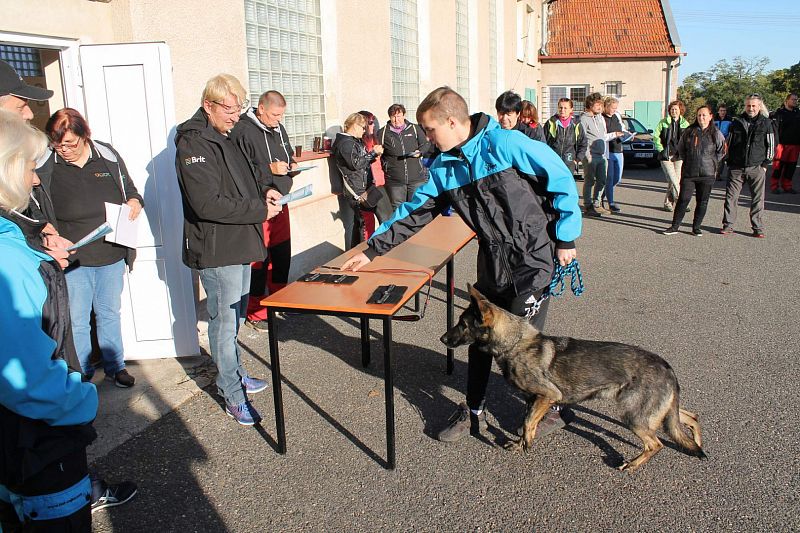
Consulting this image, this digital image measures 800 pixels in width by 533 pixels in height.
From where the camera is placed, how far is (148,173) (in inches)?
192

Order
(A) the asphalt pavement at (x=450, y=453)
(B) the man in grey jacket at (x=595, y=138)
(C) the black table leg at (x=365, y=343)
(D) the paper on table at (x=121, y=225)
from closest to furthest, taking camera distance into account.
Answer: (A) the asphalt pavement at (x=450, y=453) → (D) the paper on table at (x=121, y=225) → (C) the black table leg at (x=365, y=343) → (B) the man in grey jacket at (x=595, y=138)

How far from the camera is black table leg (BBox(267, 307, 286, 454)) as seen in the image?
364 centimetres

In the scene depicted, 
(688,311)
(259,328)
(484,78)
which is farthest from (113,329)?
(484,78)

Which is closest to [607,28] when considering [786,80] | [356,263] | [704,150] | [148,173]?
[786,80]

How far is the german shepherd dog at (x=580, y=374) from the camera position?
3.51m

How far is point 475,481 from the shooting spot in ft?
11.6

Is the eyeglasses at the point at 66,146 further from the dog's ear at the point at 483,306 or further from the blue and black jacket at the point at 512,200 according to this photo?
the dog's ear at the point at 483,306

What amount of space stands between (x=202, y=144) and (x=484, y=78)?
14.8m

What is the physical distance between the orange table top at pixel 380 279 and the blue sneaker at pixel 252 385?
1078mm

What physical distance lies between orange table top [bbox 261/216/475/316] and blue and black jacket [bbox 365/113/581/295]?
56cm

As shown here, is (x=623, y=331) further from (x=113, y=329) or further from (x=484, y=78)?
(x=484, y=78)

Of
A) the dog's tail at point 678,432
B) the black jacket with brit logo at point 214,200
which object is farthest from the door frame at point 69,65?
the dog's tail at point 678,432

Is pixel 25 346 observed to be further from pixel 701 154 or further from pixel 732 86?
pixel 732 86

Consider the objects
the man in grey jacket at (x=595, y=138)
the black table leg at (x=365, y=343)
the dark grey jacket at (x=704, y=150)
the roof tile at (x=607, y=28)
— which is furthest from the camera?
the roof tile at (x=607, y=28)
